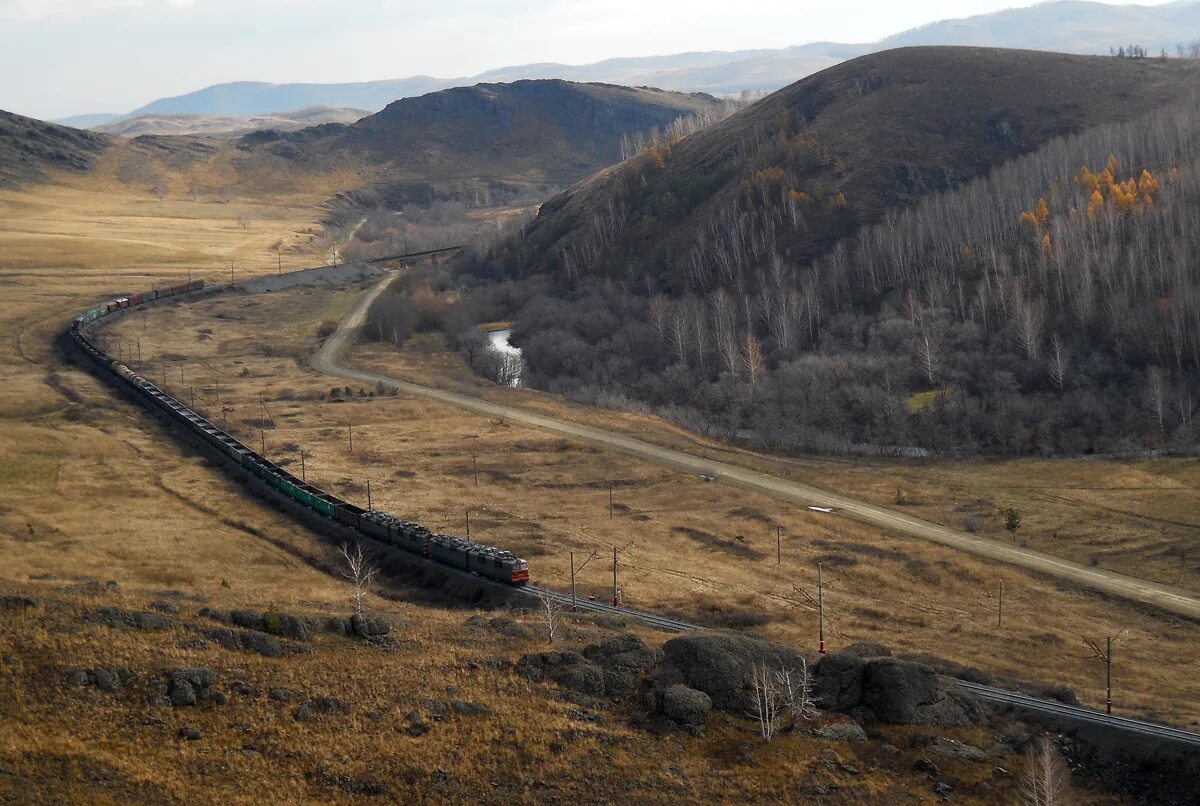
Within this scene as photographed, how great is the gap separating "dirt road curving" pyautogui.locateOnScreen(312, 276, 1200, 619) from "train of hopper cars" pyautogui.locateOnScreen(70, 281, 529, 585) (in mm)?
27901

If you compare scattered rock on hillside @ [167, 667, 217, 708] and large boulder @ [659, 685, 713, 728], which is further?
large boulder @ [659, 685, 713, 728]

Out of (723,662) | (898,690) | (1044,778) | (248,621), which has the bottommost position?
(1044,778)

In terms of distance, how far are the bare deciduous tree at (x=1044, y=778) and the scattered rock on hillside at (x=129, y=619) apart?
34.9 metres

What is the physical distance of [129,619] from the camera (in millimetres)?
46781

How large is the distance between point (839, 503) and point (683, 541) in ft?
56.1

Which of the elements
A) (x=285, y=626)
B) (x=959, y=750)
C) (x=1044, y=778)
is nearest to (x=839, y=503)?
(x=959, y=750)

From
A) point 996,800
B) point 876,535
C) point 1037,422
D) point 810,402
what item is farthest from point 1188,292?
point 996,800

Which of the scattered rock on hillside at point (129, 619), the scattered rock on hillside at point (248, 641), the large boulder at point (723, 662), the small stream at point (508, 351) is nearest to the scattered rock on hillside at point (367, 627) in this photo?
the scattered rock on hillside at point (248, 641)

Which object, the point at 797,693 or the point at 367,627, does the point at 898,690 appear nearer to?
the point at 797,693

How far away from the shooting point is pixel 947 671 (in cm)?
5244

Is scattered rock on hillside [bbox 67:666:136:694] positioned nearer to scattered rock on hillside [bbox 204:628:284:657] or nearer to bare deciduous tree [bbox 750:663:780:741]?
scattered rock on hillside [bbox 204:628:284:657]

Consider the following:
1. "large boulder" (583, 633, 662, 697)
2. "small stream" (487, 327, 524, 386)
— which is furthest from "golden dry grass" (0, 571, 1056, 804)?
"small stream" (487, 327, 524, 386)

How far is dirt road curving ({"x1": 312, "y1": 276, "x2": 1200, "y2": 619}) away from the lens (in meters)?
71.6

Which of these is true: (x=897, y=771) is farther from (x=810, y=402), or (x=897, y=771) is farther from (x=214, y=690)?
(x=810, y=402)
